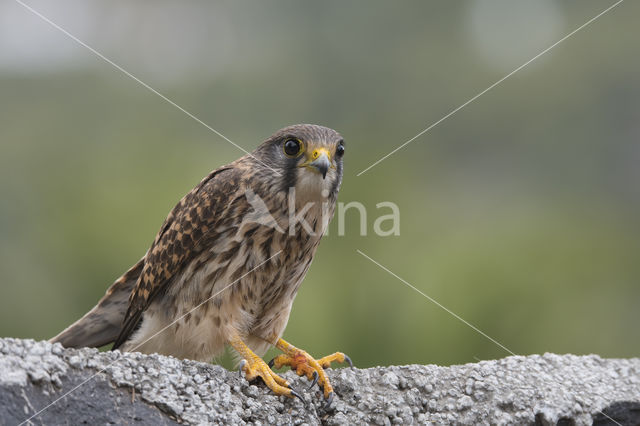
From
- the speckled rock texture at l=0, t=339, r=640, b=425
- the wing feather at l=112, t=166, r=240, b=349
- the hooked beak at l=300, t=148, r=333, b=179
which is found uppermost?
the hooked beak at l=300, t=148, r=333, b=179

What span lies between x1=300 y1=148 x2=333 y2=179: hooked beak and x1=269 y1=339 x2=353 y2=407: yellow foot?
65cm

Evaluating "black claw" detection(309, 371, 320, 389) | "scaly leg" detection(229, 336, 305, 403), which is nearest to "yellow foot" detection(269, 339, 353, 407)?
"black claw" detection(309, 371, 320, 389)

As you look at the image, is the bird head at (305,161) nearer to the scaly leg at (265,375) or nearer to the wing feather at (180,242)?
the wing feather at (180,242)

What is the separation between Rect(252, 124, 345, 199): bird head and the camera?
2477 millimetres

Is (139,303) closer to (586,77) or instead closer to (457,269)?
(457,269)

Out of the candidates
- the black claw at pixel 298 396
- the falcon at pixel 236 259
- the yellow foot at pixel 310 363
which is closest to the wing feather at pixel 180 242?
the falcon at pixel 236 259

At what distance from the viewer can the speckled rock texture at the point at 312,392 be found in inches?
57.6

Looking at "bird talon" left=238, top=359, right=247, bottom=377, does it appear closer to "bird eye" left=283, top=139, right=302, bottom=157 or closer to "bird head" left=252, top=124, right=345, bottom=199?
"bird head" left=252, top=124, right=345, bottom=199

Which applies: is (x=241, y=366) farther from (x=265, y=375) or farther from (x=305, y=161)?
(x=305, y=161)

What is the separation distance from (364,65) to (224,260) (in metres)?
5.79

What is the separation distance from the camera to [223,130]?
560cm

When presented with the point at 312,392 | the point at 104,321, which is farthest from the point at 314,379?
the point at 104,321

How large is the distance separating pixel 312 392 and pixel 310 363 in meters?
0.17

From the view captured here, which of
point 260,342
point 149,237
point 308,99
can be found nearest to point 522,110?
point 308,99
